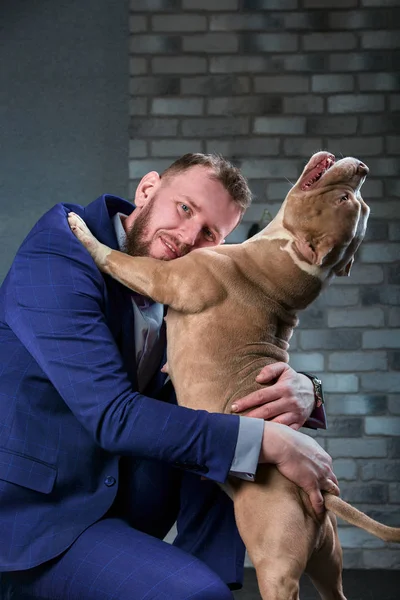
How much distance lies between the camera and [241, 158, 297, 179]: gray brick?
3820 mm

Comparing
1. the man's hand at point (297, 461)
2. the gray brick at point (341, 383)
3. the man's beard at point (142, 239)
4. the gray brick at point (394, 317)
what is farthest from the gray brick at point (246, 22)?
the man's hand at point (297, 461)

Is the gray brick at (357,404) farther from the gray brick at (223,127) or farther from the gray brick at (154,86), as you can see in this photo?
the gray brick at (154,86)

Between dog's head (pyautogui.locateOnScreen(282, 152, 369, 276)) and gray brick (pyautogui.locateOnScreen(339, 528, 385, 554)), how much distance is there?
7.94 ft

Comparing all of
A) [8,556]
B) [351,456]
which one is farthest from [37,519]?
[351,456]

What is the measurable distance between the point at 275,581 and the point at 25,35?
10.5ft

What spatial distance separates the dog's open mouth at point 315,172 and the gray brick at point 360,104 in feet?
7.56

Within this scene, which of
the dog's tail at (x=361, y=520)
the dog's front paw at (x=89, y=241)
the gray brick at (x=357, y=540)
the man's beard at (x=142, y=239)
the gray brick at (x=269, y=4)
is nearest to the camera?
the dog's tail at (x=361, y=520)

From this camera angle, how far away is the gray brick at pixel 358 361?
3.77 meters

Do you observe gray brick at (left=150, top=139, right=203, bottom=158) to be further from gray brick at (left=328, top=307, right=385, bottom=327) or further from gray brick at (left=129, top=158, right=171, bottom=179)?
gray brick at (left=328, top=307, right=385, bottom=327)

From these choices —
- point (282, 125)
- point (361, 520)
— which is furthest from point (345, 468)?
point (361, 520)

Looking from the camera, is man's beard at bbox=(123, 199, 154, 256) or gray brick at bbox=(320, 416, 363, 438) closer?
man's beard at bbox=(123, 199, 154, 256)

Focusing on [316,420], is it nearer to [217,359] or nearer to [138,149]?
[217,359]

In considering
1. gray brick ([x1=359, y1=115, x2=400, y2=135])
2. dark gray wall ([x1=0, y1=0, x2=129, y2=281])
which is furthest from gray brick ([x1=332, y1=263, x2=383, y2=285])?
dark gray wall ([x1=0, y1=0, x2=129, y2=281])

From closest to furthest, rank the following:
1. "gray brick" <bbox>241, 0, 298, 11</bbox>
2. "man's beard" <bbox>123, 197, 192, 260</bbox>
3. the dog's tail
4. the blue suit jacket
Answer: the dog's tail
the blue suit jacket
"man's beard" <bbox>123, 197, 192, 260</bbox>
"gray brick" <bbox>241, 0, 298, 11</bbox>
